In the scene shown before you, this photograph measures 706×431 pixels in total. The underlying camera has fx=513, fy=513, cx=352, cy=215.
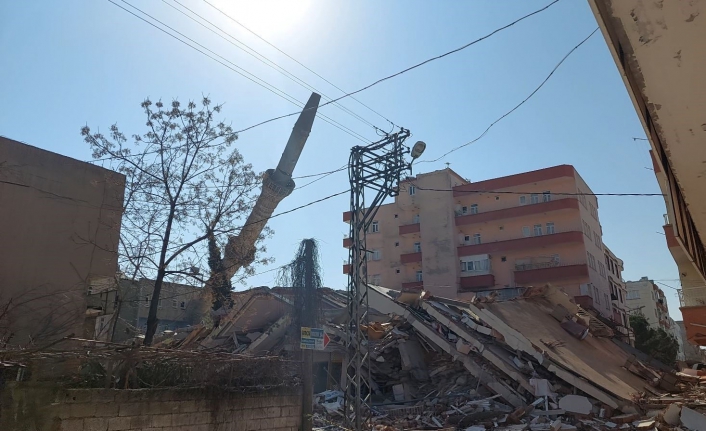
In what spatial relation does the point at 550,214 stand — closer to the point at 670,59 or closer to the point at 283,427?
the point at 283,427

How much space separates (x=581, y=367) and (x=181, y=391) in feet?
43.8

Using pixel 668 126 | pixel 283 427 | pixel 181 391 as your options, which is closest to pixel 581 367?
pixel 283 427

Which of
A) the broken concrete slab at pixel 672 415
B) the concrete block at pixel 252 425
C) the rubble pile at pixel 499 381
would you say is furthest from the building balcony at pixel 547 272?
the concrete block at pixel 252 425

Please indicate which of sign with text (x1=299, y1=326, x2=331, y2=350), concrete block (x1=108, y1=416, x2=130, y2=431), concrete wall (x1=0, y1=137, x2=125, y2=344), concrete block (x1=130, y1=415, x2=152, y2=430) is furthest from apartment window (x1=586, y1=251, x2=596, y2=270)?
concrete block (x1=108, y1=416, x2=130, y2=431)

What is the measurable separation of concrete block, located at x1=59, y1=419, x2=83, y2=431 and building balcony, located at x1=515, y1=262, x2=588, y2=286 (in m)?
34.2

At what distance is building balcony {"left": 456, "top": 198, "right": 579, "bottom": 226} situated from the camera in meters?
37.3

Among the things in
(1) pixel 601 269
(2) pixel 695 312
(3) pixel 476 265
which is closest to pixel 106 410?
(2) pixel 695 312

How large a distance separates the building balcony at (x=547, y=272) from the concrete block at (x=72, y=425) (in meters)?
34.2

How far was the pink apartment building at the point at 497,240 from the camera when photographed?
121 feet

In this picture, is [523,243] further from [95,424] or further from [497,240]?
[95,424]

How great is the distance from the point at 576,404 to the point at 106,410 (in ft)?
39.6

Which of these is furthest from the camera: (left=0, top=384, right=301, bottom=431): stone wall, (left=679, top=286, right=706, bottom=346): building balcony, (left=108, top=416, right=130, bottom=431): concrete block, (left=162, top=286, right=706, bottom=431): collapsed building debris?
(left=679, top=286, right=706, bottom=346): building balcony

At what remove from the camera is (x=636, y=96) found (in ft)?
10.0

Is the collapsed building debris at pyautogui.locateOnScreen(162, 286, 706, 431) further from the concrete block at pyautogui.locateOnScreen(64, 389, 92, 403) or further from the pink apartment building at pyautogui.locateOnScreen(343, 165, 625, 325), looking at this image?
the pink apartment building at pyautogui.locateOnScreen(343, 165, 625, 325)
